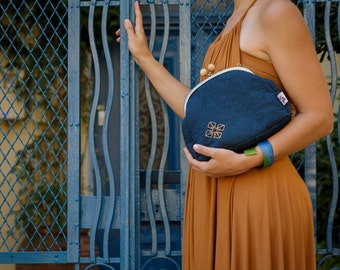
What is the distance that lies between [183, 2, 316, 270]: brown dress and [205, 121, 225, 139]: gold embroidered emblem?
172 mm

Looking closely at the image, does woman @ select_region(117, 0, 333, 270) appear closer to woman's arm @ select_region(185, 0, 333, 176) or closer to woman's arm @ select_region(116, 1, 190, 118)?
woman's arm @ select_region(185, 0, 333, 176)

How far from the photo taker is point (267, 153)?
1.81 m

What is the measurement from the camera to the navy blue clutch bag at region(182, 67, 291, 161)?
5.95ft

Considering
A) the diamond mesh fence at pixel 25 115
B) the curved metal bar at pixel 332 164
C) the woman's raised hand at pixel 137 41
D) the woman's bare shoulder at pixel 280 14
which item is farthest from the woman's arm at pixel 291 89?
the diamond mesh fence at pixel 25 115

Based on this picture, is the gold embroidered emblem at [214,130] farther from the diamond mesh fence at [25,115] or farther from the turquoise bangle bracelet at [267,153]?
the diamond mesh fence at [25,115]

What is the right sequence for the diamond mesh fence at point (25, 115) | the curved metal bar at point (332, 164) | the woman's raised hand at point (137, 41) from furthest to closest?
the diamond mesh fence at point (25, 115) < the curved metal bar at point (332, 164) < the woman's raised hand at point (137, 41)

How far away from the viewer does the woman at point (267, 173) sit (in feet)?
5.97

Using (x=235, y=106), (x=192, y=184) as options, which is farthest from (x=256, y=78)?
(x=192, y=184)

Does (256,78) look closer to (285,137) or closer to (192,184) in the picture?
A: (285,137)

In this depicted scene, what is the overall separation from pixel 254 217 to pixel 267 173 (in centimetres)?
15

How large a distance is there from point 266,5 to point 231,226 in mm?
744

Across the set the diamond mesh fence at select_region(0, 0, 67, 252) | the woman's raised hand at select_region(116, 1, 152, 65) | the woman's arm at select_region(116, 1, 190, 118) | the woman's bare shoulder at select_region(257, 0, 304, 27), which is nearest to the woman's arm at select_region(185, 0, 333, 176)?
the woman's bare shoulder at select_region(257, 0, 304, 27)

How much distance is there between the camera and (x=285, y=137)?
182 cm

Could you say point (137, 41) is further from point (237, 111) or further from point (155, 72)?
point (237, 111)
